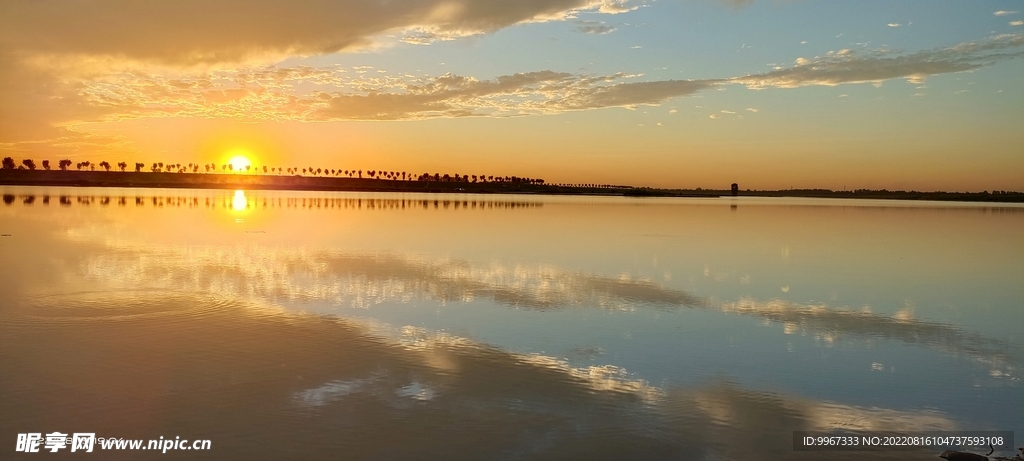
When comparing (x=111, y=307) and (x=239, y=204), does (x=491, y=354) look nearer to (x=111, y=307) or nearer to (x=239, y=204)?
(x=111, y=307)

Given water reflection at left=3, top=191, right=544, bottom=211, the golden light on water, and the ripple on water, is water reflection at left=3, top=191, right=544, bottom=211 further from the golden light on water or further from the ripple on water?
the ripple on water

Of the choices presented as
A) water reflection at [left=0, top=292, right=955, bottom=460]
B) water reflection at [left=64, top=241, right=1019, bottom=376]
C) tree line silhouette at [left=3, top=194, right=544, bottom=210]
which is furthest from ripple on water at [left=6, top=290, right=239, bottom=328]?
tree line silhouette at [left=3, top=194, right=544, bottom=210]

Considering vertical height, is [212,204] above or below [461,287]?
above

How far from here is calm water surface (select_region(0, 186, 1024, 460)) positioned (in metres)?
7.21

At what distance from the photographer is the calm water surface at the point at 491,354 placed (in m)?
7.21

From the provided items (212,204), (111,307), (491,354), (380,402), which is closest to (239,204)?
(212,204)

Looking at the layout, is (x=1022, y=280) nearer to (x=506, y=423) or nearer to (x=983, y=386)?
(x=983, y=386)

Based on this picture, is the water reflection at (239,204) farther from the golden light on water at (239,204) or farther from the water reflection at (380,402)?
the water reflection at (380,402)

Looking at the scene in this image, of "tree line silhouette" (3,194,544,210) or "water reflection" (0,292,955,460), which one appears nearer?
"water reflection" (0,292,955,460)

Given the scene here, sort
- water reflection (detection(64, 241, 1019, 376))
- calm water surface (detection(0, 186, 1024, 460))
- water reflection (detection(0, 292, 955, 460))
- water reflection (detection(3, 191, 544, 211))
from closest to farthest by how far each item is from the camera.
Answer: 1. water reflection (detection(0, 292, 955, 460))
2. calm water surface (detection(0, 186, 1024, 460))
3. water reflection (detection(64, 241, 1019, 376))
4. water reflection (detection(3, 191, 544, 211))

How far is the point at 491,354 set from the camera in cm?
1044

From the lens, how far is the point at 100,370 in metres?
9.03

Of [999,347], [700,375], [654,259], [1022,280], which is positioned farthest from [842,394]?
[1022,280]

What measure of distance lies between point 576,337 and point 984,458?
6246mm
